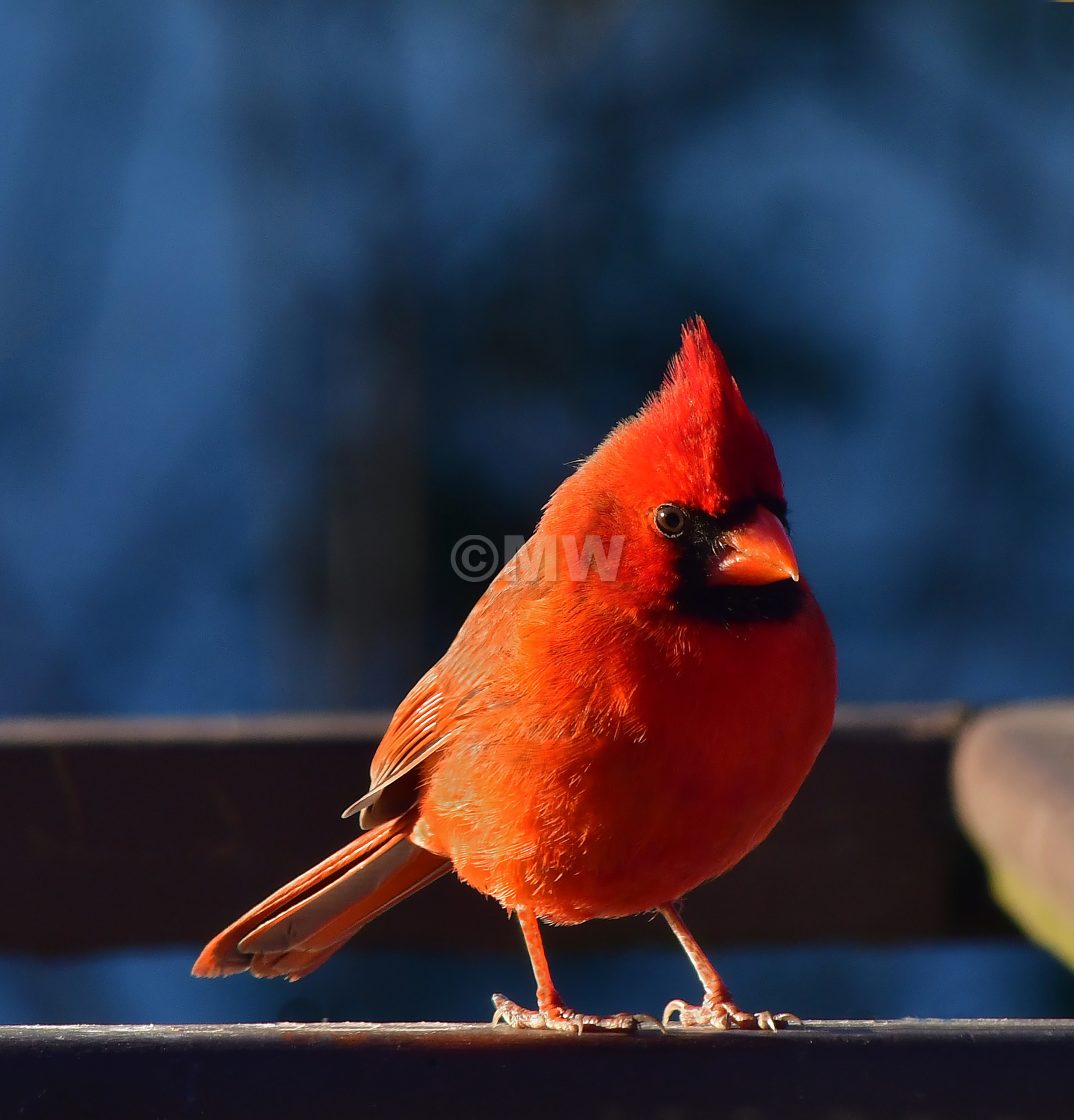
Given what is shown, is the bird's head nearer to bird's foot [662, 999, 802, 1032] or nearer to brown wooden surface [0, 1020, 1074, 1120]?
bird's foot [662, 999, 802, 1032]

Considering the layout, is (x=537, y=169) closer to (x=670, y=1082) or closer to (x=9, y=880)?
(x=9, y=880)

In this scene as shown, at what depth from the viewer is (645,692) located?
1628 mm

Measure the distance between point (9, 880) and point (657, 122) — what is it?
9.43 feet

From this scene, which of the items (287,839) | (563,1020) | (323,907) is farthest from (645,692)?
(287,839)

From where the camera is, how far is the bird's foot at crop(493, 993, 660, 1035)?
4.96 feet

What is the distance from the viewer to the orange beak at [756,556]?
165cm

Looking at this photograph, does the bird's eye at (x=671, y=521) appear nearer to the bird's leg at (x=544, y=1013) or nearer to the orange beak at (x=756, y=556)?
the orange beak at (x=756, y=556)

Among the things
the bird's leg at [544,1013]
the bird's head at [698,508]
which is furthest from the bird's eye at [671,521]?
the bird's leg at [544,1013]

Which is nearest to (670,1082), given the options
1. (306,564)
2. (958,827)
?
(958,827)

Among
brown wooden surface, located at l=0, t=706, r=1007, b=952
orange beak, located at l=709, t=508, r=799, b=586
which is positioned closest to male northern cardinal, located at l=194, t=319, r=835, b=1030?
orange beak, located at l=709, t=508, r=799, b=586

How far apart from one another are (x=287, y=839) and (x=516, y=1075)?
1047 mm

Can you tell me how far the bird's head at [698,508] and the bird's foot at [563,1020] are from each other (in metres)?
0.44

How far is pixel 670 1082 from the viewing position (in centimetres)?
119

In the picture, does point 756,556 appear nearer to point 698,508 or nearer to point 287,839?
Result: point 698,508
